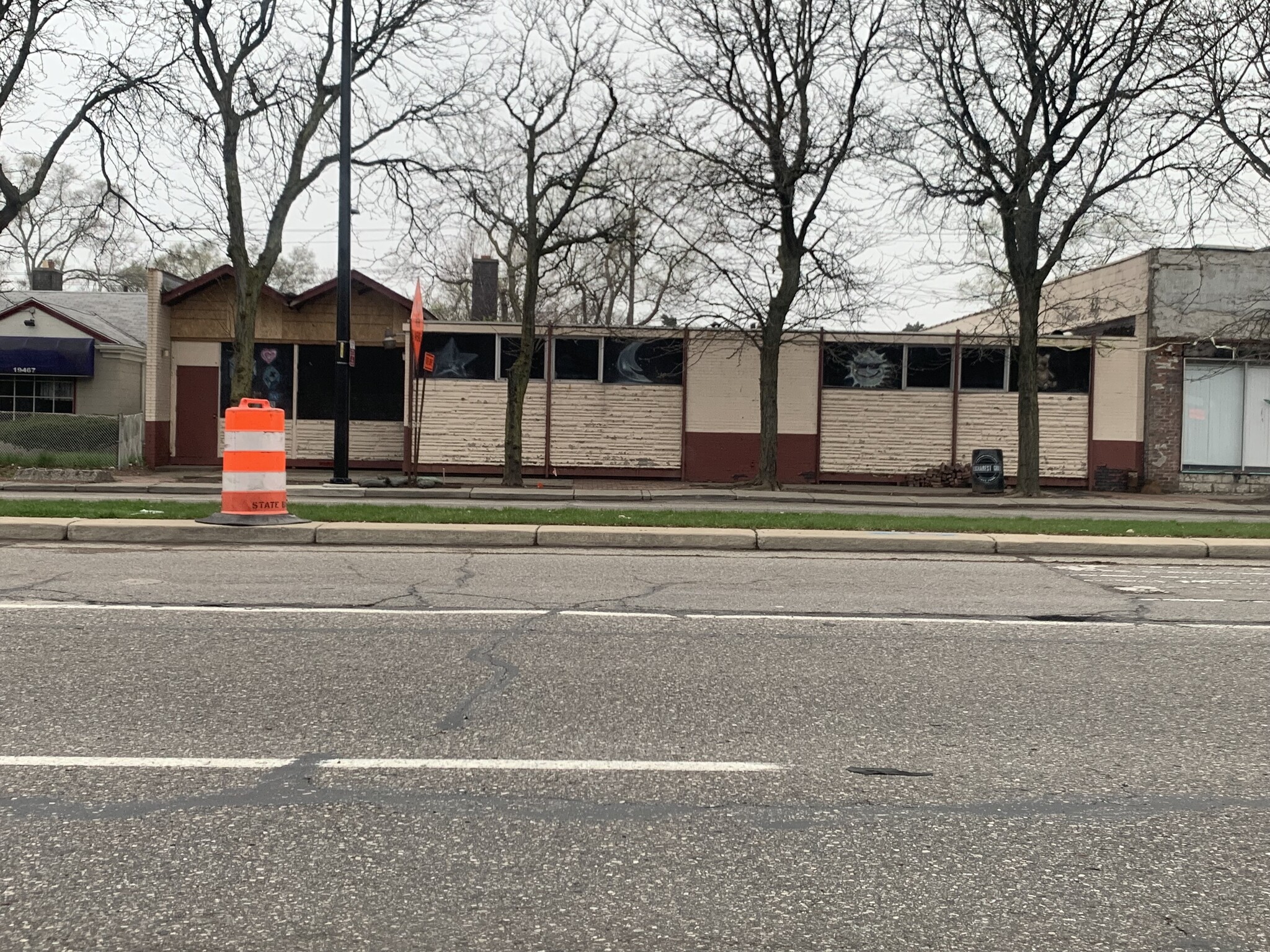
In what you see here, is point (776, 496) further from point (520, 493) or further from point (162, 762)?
point (162, 762)

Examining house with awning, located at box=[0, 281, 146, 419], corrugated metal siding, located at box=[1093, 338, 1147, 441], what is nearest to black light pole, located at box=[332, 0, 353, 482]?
house with awning, located at box=[0, 281, 146, 419]

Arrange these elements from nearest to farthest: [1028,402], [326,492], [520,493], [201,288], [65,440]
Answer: [326,492]
[520,493]
[1028,402]
[65,440]
[201,288]

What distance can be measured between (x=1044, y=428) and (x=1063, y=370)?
1.39 meters

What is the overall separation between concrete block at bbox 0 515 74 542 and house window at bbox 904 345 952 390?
62.1ft

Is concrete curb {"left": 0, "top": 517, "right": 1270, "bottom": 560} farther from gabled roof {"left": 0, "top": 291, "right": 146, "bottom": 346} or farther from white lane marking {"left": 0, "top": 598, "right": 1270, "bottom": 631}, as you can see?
gabled roof {"left": 0, "top": 291, "right": 146, "bottom": 346}

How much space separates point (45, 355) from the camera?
85.6 ft

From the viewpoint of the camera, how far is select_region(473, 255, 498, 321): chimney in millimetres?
31859

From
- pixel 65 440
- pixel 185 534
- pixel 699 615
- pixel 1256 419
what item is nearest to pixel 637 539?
pixel 699 615

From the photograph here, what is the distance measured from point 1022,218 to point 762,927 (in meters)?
21.0

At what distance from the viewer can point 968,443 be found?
2588 cm

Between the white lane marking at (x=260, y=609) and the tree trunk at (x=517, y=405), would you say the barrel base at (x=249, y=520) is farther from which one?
the tree trunk at (x=517, y=405)

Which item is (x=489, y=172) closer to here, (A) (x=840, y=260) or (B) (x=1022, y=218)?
(A) (x=840, y=260)

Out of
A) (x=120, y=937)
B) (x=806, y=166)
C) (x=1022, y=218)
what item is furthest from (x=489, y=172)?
(x=120, y=937)

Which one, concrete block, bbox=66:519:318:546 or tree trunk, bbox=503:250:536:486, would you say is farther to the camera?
tree trunk, bbox=503:250:536:486
